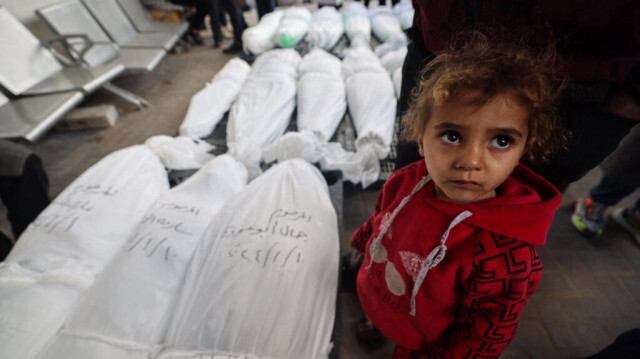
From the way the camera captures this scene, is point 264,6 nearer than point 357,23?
No

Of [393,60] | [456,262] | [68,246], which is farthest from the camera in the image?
[393,60]

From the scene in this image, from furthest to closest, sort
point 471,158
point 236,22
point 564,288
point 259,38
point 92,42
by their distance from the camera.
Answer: point 236,22 → point 259,38 → point 92,42 → point 564,288 → point 471,158

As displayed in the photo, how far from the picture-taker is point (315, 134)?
1860 millimetres

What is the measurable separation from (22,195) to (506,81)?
74.9 inches

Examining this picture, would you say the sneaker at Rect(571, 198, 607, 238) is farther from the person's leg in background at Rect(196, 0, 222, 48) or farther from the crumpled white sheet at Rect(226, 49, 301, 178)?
the person's leg in background at Rect(196, 0, 222, 48)

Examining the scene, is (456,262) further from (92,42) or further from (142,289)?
(92,42)

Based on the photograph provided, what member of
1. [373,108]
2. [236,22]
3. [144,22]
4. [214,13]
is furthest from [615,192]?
[144,22]

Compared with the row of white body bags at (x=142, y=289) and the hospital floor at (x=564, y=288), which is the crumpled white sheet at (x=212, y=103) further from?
the hospital floor at (x=564, y=288)

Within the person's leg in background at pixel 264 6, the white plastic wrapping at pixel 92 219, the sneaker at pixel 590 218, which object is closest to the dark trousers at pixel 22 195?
the white plastic wrapping at pixel 92 219

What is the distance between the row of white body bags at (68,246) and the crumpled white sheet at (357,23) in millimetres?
2724

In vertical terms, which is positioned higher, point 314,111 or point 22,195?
point 22,195

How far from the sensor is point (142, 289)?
0.95m

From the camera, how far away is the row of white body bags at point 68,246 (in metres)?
0.86

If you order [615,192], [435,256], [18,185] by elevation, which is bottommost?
[615,192]
